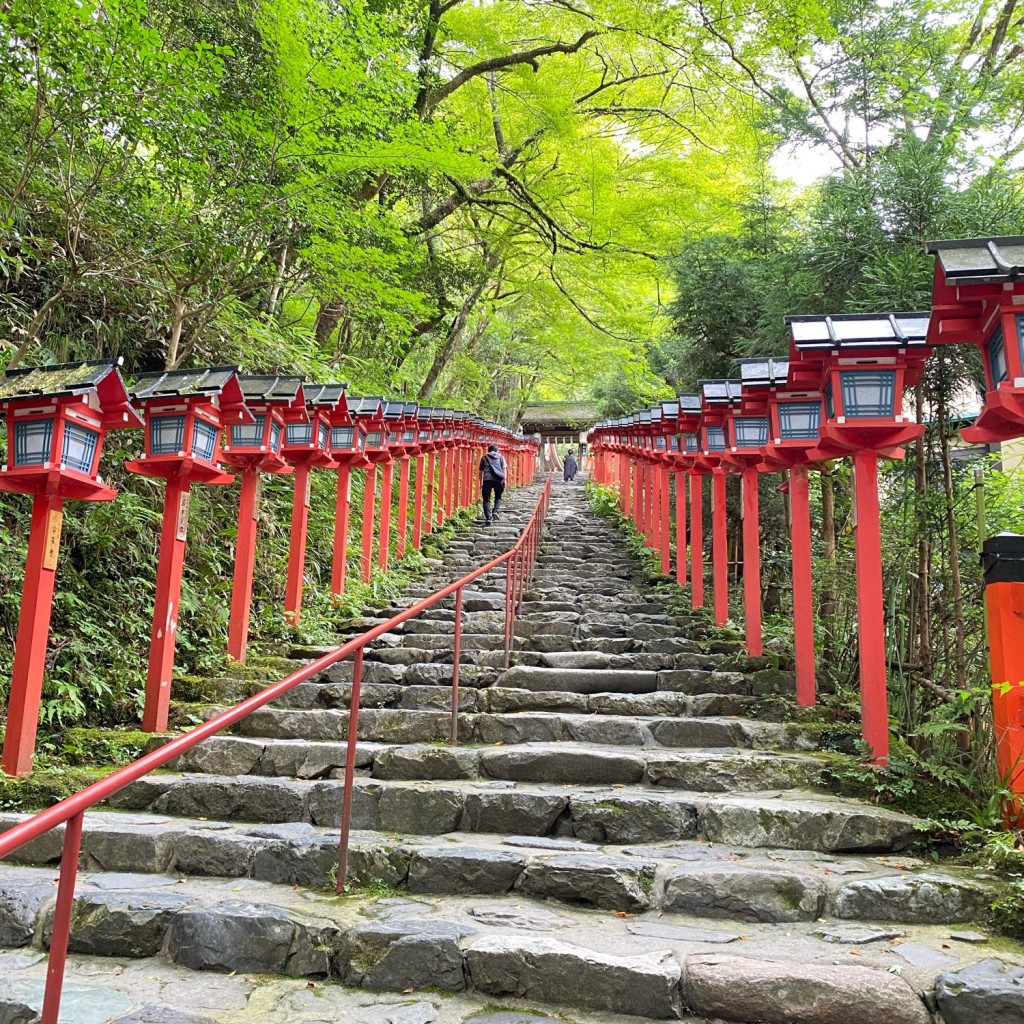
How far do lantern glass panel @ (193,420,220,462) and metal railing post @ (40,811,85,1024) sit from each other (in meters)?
3.69

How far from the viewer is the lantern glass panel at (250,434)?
6391 millimetres

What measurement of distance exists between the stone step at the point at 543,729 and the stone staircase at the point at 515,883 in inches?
0.6

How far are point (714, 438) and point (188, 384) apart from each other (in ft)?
→ 15.1

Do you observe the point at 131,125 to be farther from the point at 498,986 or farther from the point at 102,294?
the point at 498,986

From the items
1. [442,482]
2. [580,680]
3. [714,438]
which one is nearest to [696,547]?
[714,438]

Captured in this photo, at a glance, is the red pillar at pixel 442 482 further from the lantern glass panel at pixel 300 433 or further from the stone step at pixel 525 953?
the stone step at pixel 525 953

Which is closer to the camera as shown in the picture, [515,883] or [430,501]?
[515,883]

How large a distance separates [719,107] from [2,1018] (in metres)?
12.2

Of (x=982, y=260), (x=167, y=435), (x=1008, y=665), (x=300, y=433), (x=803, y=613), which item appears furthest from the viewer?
(x=300, y=433)

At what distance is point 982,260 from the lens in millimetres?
3223

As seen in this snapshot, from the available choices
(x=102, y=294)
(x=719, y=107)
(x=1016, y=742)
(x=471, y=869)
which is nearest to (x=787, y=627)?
(x=1016, y=742)

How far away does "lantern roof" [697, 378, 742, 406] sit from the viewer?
6.65 metres

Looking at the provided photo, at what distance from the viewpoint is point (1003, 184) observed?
5.86m

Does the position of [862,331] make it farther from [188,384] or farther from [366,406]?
[366,406]
